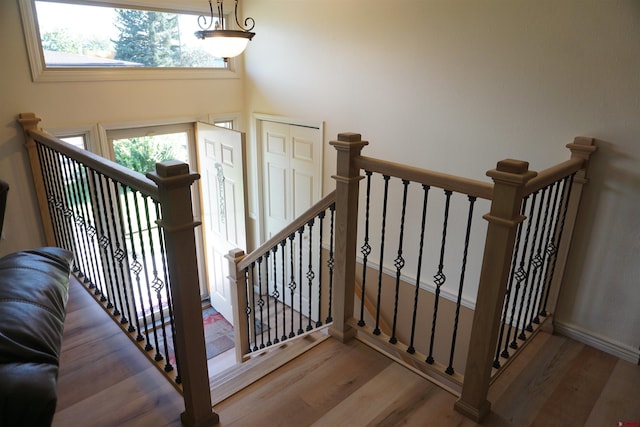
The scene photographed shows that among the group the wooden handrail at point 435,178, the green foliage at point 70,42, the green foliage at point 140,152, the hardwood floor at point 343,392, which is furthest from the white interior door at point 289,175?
the wooden handrail at point 435,178

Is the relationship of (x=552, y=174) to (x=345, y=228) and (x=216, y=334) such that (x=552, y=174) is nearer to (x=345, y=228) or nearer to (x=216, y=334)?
(x=345, y=228)

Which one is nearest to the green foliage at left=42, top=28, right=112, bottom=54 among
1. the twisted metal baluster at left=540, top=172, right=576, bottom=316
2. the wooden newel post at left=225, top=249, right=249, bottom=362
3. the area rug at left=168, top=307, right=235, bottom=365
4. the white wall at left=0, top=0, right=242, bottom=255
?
the white wall at left=0, top=0, right=242, bottom=255

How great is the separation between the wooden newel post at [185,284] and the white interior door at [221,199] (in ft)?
8.54

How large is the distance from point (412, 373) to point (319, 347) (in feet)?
1.69

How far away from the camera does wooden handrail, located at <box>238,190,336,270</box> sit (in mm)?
2270

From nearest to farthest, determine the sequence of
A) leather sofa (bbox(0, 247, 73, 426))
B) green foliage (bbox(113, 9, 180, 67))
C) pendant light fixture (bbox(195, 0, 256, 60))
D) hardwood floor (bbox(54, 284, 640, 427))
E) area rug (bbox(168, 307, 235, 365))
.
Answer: leather sofa (bbox(0, 247, 73, 426))
hardwood floor (bbox(54, 284, 640, 427))
pendant light fixture (bbox(195, 0, 256, 60))
green foliage (bbox(113, 9, 180, 67))
area rug (bbox(168, 307, 235, 365))

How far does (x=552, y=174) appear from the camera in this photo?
187cm

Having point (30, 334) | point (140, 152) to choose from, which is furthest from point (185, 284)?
point (140, 152)

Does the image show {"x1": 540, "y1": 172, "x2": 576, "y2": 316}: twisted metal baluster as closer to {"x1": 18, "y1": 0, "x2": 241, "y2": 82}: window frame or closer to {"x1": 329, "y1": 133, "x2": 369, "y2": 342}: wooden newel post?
{"x1": 329, "y1": 133, "x2": 369, "y2": 342}: wooden newel post

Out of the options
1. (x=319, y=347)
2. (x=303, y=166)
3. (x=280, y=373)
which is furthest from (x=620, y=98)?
(x=303, y=166)

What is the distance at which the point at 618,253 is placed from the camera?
2.38m

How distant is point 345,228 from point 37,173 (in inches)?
94.9

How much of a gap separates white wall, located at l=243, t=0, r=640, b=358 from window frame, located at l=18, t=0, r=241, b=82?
977mm

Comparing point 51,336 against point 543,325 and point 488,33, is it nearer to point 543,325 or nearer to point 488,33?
point 543,325
